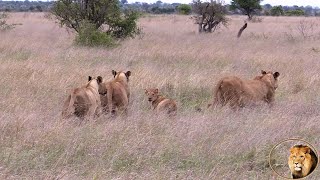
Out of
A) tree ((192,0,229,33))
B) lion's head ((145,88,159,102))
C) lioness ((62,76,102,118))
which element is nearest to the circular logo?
A: lioness ((62,76,102,118))

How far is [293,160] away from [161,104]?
3321 mm

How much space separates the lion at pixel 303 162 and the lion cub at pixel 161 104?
287cm

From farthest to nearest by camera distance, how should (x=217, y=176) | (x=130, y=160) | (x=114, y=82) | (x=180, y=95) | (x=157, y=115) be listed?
(x=180, y=95) → (x=114, y=82) → (x=157, y=115) → (x=130, y=160) → (x=217, y=176)

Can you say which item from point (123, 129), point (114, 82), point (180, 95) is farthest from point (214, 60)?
point (123, 129)

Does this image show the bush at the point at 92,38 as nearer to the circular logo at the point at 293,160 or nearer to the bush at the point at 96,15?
the bush at the point at 96,15

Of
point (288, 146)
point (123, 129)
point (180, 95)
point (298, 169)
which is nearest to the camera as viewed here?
point (298, 169)

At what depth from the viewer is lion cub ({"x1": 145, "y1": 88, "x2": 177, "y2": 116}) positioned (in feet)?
23.1

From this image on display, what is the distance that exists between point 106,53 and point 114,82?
19.1 feet

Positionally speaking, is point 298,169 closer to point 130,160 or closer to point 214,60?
point 130,160

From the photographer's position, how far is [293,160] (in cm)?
423

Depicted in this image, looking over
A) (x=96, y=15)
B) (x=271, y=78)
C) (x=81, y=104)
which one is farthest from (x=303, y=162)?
(x=96, y=15)

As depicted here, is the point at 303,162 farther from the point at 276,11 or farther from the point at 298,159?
the point at 276,11

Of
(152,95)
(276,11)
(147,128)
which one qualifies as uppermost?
(147,128)

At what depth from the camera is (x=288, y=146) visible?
5.14 m
